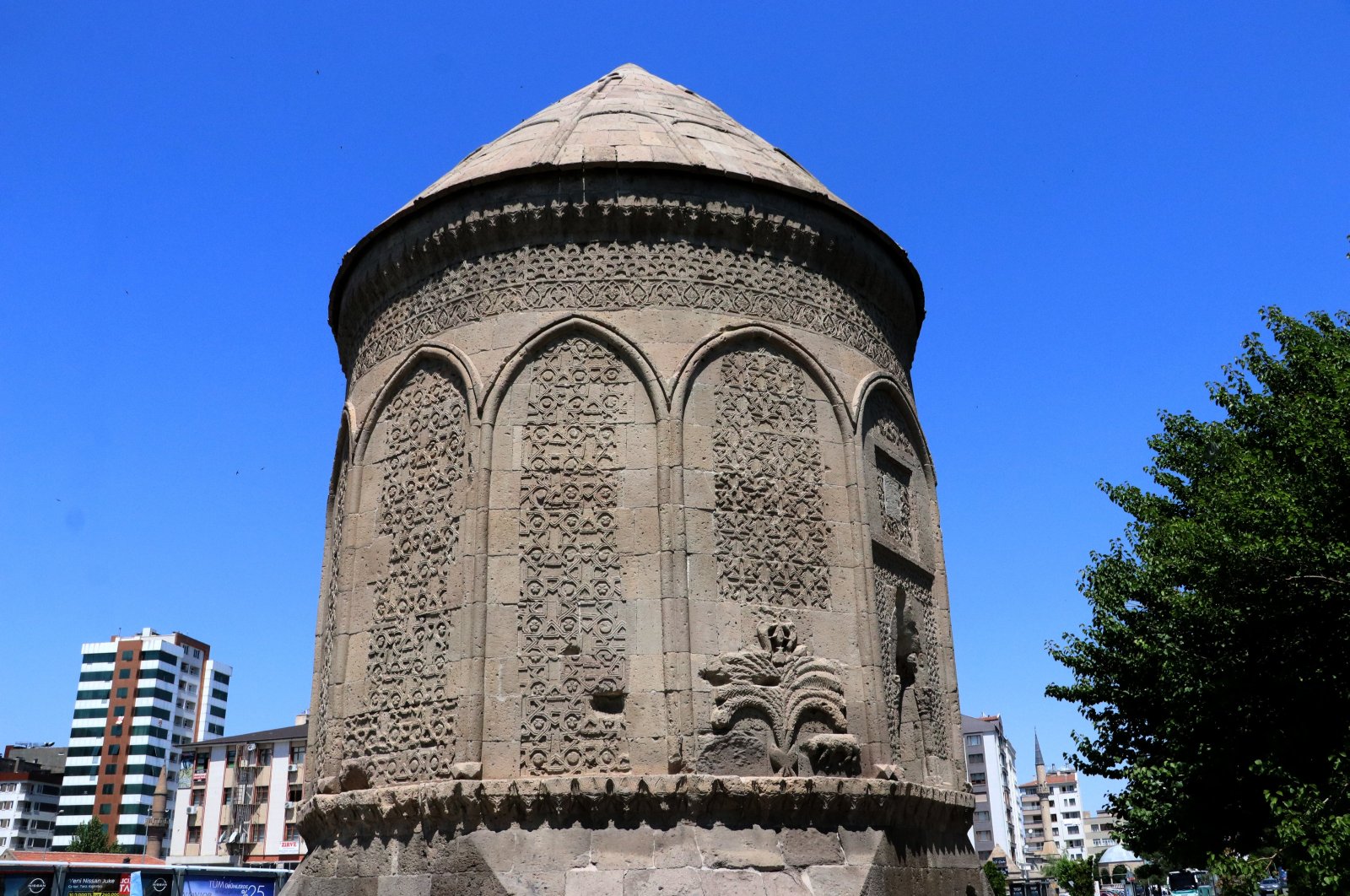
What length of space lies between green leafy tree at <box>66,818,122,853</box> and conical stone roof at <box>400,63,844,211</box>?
201 feet

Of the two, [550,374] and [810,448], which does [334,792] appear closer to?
[550,374]

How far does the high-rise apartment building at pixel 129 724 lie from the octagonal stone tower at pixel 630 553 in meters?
75.2

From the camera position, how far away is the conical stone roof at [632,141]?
7.81 m

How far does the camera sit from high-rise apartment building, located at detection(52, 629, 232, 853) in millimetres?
73125

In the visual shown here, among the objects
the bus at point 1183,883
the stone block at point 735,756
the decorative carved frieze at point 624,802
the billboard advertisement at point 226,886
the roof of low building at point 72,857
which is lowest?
the bus at point 1183,883

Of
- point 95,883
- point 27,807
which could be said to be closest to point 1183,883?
point 95,883

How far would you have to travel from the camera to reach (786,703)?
6.65 metres

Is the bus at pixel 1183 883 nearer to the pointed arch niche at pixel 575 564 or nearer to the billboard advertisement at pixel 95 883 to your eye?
the billboard advertisement at pixel 95 883

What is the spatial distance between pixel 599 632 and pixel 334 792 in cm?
225

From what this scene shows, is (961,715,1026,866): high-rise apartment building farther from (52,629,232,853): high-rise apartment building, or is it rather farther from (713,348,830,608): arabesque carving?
(713,348,830,608): arabesque carving

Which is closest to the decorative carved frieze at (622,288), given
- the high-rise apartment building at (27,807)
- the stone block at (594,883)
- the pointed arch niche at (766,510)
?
the pointed arch niche at (766,510)

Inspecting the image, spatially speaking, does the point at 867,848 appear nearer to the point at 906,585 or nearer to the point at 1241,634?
the point at 906,585

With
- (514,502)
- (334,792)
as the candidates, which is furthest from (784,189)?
(334,792)

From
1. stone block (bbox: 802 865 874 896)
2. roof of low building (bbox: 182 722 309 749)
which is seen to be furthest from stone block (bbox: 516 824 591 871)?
roof of low building (bbox: 182 722 309 749)
